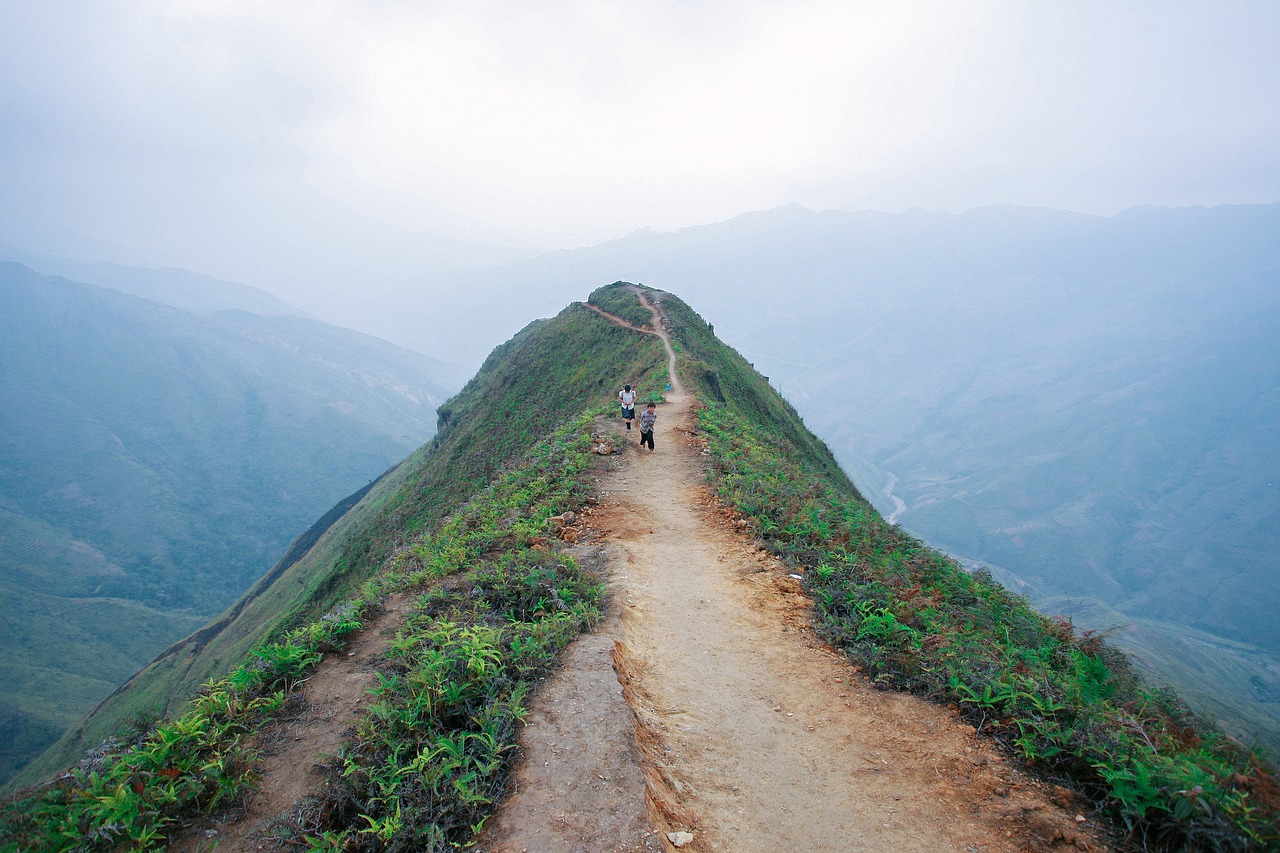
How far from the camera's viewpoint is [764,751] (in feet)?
17.7

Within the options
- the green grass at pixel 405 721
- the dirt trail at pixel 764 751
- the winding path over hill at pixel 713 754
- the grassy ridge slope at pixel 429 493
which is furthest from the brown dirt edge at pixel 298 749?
the grassy ridge slope at pixel 429 493

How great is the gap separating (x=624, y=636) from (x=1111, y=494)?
801 feet

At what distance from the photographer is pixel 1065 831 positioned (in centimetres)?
420

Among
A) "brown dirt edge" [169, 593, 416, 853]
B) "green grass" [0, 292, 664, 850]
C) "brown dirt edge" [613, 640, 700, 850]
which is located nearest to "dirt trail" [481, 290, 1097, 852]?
"brown dirt edge" [613, 640, 700, 850]

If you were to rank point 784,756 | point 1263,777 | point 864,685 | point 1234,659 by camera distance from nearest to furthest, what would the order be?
point 1263,777
point 784,756
point 864,685
point 1234,659

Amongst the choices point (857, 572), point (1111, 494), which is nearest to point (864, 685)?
point (857, 572)

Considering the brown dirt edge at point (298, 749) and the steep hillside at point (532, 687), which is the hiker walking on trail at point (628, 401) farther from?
the brown dirt edge at point (298, 749)

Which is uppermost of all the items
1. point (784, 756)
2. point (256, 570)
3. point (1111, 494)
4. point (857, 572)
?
Answer: point (857, 572)

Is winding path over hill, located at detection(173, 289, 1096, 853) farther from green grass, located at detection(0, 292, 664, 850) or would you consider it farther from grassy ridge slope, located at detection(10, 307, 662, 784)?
grassy ridge slope, located at detection(10, 307, 662, 784)

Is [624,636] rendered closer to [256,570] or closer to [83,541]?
[256,570]

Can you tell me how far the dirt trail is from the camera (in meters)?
4.28

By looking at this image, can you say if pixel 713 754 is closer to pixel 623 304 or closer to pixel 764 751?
pixel 764 751

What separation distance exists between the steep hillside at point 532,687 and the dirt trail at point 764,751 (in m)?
0.08

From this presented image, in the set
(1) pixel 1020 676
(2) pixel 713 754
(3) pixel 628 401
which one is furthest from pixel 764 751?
(3) pixel 628 401
